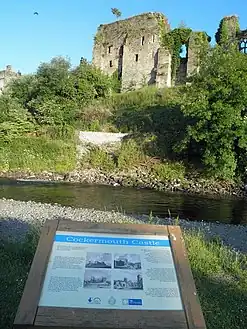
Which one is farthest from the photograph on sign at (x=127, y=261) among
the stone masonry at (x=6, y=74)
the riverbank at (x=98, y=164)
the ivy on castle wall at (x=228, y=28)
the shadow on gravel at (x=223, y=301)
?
the stone masonry at (x=6, y=74)

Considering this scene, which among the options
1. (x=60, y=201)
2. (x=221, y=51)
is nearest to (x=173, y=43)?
(x=221, y=51)

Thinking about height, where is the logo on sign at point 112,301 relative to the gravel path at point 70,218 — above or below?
above

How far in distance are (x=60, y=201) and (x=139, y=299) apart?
13.9 metres

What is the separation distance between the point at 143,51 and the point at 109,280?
1494 inches

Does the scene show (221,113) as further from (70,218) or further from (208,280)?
(208,280)

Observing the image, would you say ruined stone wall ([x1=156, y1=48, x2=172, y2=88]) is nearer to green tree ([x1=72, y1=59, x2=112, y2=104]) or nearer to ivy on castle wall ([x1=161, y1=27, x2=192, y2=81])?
ivy on castle wall ([x1=161, y1=27, x2=192, y2=81])

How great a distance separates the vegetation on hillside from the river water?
3680mm

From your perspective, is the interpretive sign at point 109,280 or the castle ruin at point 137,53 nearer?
the interpretive sign at point 109,280

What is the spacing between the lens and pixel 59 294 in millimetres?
2760

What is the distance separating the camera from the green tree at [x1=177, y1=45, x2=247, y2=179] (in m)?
19.6

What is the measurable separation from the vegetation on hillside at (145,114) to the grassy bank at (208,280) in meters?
13.1

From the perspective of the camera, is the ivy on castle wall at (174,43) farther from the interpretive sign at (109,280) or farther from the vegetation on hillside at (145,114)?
the interpretive sign at (109,280)

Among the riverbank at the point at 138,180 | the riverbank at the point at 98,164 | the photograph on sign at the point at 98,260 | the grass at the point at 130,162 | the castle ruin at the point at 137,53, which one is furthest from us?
the castle ruin at the point at 137,53

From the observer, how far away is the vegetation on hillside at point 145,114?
20.0 m
